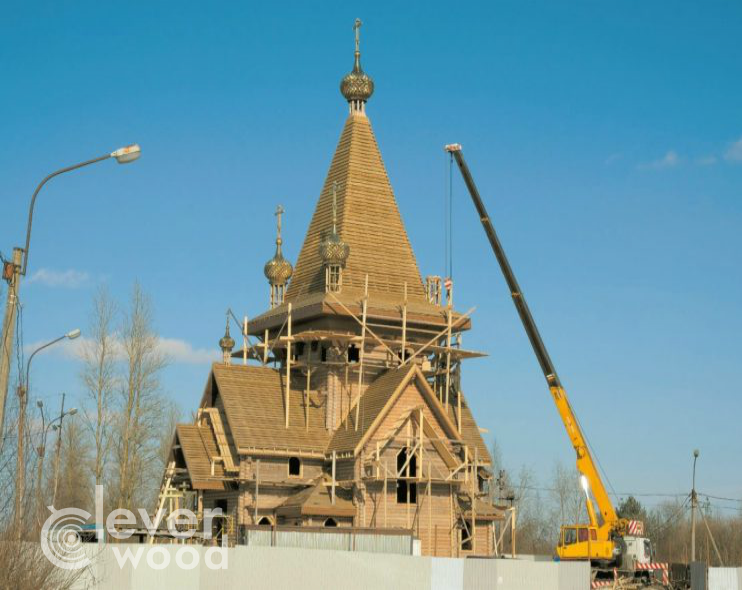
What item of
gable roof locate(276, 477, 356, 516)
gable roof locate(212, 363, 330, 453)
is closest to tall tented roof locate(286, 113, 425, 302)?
gable roof locate(212, 363, 330, 453)

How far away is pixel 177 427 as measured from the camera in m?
40.9

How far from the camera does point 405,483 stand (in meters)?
39.5

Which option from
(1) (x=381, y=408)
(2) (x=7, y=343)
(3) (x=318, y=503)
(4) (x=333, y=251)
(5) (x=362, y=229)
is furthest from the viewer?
(5) (x=362, y=229)

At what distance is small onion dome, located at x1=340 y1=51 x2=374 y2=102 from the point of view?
47.1 m

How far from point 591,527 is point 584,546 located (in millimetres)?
698

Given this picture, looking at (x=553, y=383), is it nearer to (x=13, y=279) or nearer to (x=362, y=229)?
(x=362, y=229)

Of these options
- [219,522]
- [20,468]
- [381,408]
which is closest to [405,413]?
[381,408]

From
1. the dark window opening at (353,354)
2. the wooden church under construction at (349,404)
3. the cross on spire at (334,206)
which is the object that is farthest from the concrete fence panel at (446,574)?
the cross on spire at (334,206)

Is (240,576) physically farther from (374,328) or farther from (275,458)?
(374,328)

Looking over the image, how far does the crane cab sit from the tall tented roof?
10763 mm

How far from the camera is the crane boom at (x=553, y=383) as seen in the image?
39.2 metres

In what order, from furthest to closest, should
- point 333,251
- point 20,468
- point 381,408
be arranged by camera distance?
point 333,251, point 381,408, point 20,468

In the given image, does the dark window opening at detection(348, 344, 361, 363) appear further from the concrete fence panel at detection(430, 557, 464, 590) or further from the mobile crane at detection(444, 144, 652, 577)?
the concrete fence panel at detection(430, 557, 464, 590)

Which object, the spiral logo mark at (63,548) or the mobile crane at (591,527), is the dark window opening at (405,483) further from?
the spiral logo mark at (63,548)
